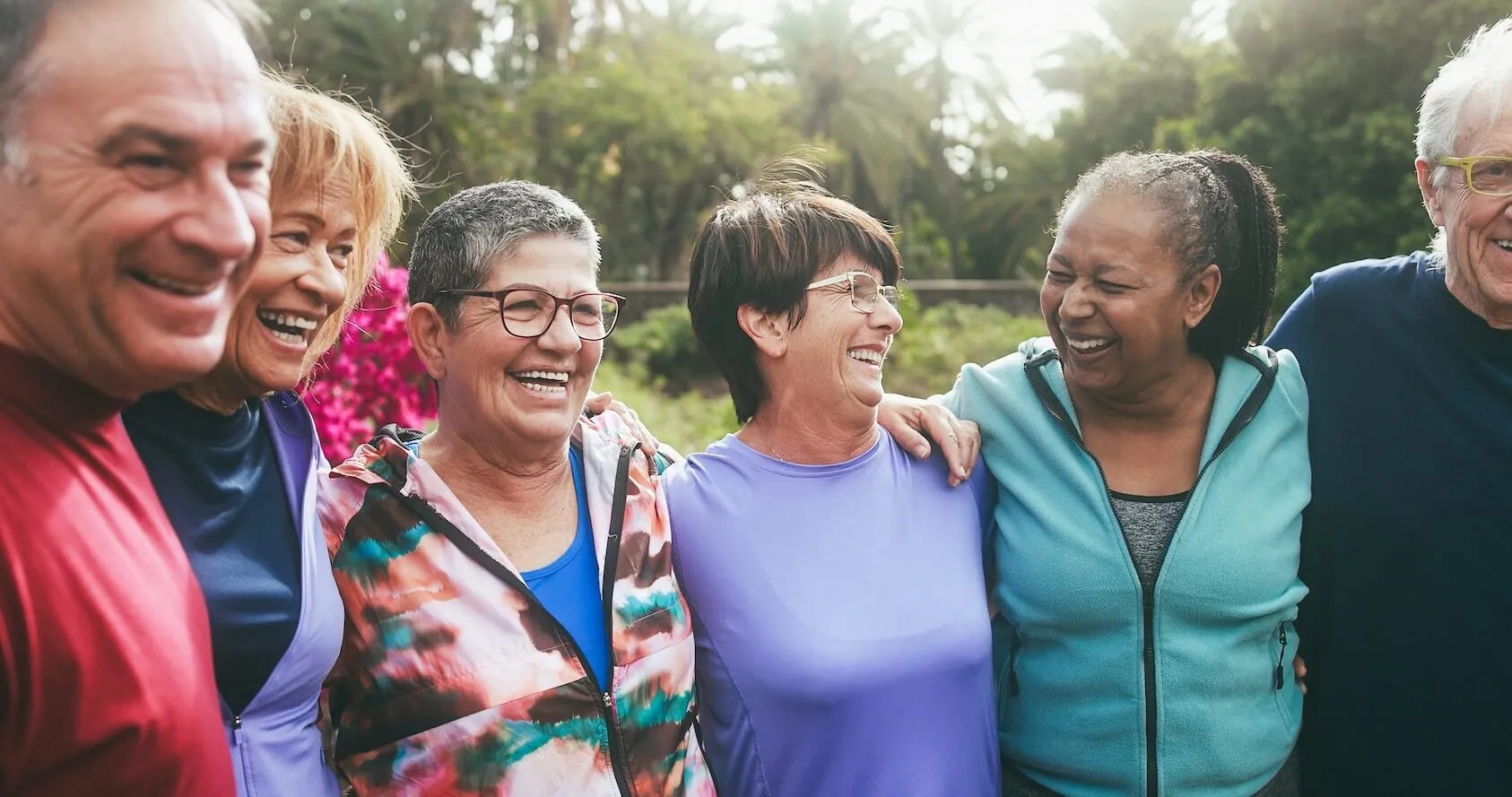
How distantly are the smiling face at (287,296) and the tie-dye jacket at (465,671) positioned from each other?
41 centimetres

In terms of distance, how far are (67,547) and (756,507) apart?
1633mm

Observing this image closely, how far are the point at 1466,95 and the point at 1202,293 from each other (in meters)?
0.81

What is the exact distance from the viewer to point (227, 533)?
1.88m

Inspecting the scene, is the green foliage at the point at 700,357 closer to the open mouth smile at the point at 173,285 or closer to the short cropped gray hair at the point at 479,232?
the short cropped gray hair at the point at 479,232

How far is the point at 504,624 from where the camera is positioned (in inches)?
89.0

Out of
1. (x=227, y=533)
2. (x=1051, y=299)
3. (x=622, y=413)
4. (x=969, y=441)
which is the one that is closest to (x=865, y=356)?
(x=969, y=441)

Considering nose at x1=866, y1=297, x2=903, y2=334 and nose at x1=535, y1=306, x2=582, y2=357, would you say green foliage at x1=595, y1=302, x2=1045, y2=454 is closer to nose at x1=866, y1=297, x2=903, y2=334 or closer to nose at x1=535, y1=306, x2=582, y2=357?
nose at x1=866, y1=297, x2=903, y2=334

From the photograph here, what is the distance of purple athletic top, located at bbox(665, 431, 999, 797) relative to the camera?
2.46 metres

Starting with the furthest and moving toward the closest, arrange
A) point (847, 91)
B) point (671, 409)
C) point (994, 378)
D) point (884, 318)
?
point (847, 91) → point (671, 409) → point (994, 378) → point (884, 318)

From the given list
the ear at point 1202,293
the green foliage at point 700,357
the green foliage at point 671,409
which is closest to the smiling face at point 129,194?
the ear at point 1202,293

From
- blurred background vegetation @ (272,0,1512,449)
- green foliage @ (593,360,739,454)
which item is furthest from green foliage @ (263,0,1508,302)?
green foliage @ (593,360,739,454)

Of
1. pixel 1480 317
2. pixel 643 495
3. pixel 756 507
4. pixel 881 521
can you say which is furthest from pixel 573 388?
pixel 1480 317

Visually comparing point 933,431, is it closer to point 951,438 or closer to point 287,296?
point 951,438

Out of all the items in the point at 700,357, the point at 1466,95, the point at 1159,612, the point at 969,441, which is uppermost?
the point at 1466,95
